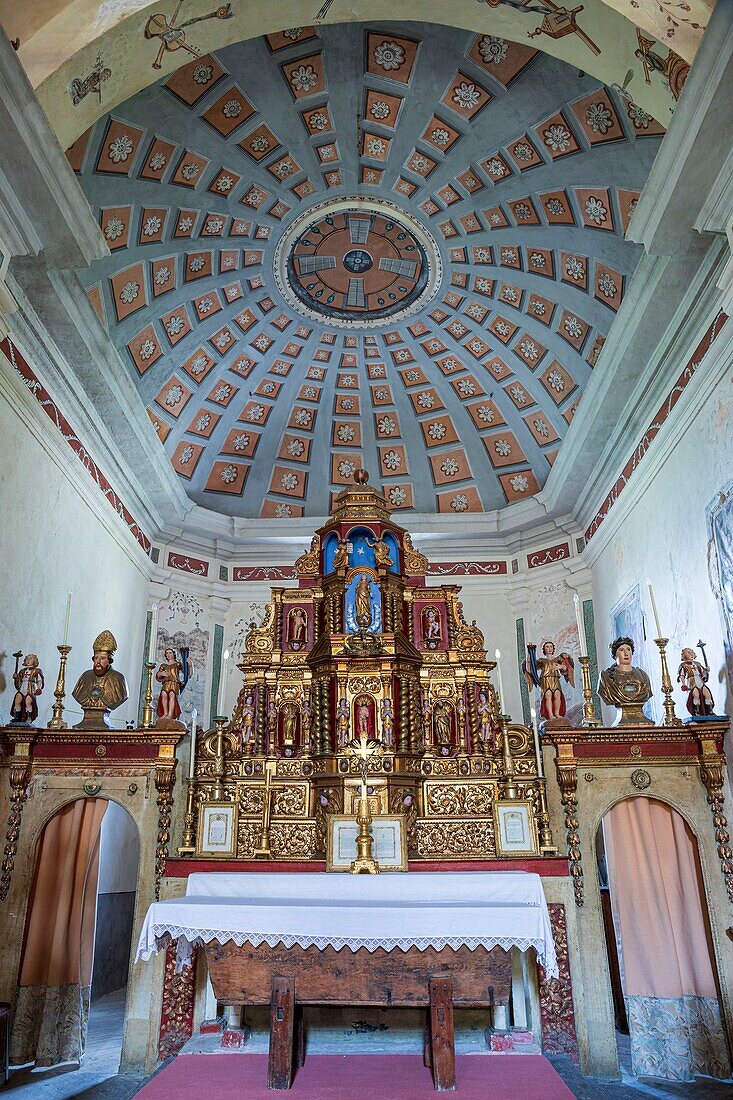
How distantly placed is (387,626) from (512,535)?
22.2 ft

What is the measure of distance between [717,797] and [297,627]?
190 inches

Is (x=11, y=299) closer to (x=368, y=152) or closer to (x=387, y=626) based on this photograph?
(x=387, y=626)

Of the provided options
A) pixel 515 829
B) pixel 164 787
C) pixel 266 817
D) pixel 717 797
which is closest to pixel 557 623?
pixel 515 829

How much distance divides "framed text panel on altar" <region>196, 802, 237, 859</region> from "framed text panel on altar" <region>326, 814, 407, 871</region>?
97 cm

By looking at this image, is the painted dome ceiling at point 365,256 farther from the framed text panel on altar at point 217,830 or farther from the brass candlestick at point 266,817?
the framed text panel on altar at point 217,830

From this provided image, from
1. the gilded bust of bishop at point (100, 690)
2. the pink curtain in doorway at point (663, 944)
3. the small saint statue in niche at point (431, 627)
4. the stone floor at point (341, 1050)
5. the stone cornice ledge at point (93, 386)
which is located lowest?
the stone floor at point (341, 1050)

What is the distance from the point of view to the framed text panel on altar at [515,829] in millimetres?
7945

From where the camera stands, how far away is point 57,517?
33.6 feet

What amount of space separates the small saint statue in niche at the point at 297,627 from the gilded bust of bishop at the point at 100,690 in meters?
2.01

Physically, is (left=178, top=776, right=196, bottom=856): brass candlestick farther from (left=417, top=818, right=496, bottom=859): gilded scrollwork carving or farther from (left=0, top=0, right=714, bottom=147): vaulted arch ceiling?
(left=0, top=0, right=714, bottom=147): vaulted arch ceiling

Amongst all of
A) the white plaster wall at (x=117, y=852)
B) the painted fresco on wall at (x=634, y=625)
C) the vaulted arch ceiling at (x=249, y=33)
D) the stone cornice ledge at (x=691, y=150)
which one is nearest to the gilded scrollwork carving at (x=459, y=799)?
the painted fresco on wall at (x=634, y=625)

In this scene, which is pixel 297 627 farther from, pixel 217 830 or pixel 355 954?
pixel 355 954

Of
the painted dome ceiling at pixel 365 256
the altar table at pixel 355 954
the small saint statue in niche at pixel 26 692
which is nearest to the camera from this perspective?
the altar table at pixel 355 954

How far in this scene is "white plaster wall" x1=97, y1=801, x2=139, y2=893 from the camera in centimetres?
1145
